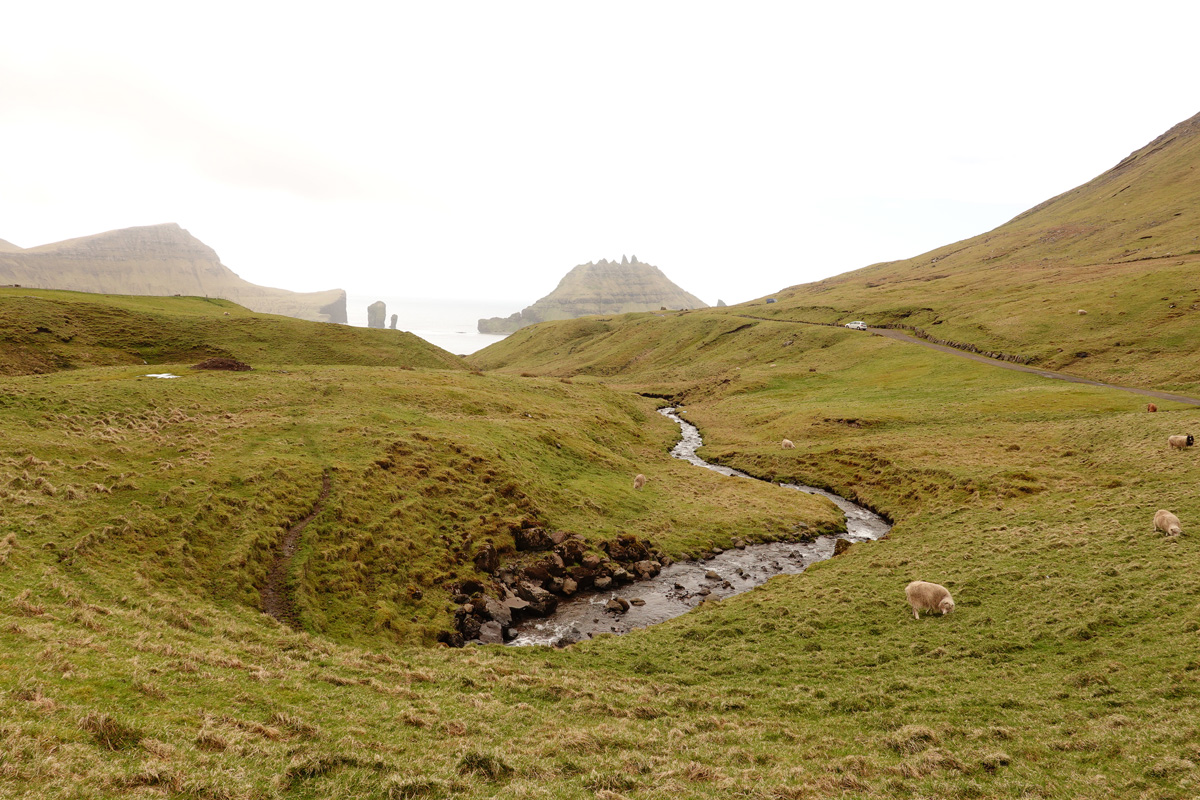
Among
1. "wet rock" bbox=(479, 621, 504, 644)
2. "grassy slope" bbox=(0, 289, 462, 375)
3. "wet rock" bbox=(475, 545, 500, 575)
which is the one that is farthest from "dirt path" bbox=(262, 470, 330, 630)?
"grassy slope" bbox=(0, 289, 462, 375)

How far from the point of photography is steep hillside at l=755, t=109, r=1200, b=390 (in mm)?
80062

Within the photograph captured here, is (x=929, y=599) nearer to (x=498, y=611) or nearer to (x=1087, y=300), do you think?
(x=498, y=611)

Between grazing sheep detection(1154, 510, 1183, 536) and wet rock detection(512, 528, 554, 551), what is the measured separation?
34.0 metres

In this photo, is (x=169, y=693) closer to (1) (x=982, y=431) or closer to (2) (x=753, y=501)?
(2) (x=753, y=501)

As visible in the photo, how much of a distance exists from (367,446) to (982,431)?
63.0 metres

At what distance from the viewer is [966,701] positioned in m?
17.3

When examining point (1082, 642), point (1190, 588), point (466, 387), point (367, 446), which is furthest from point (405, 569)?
point (466, 387)

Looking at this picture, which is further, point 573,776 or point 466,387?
point 466,387

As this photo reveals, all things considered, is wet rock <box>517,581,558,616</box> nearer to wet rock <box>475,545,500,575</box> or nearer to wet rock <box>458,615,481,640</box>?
wet rock <box>475,545,500,575</box>

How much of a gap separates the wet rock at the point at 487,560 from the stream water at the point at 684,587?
4.89 meters

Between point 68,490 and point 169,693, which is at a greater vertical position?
point 68,490

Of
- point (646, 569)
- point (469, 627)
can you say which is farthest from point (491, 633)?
point (646, 569)

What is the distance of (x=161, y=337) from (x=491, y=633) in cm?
8119

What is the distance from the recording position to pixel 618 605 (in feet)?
101
